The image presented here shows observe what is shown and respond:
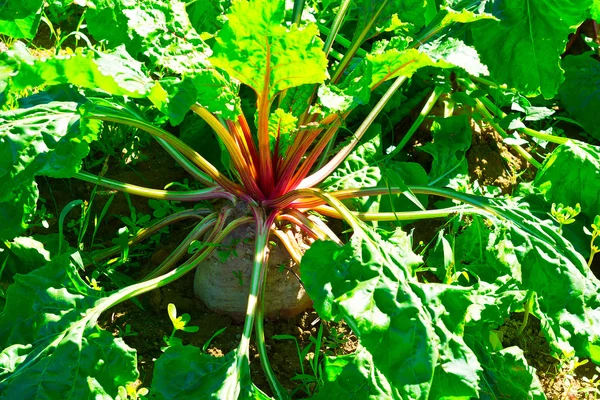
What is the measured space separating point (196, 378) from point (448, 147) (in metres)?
1.26

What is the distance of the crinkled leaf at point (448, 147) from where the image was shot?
252cm

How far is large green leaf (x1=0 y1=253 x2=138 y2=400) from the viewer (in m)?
1.68

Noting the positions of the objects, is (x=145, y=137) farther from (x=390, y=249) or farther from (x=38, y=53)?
(x=390, y=249)

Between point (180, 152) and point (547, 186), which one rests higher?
point (547, 186)

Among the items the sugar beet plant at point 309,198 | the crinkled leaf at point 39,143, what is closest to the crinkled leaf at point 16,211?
the sugar beet plant at point 309,198

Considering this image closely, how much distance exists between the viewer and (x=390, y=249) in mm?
1864

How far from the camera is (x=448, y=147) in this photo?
2.59 meters

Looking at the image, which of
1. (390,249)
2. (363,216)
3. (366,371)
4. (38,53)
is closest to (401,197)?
(363,216)

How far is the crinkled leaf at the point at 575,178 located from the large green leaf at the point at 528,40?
0.20 m

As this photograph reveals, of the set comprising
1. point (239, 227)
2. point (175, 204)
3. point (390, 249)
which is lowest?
point (175, 204)

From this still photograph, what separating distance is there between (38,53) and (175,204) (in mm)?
889

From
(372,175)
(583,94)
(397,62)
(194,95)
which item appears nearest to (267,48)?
(194,95)

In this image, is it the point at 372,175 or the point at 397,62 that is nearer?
the point at 397,62

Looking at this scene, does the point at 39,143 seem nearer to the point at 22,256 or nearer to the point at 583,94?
the point at 22,256
